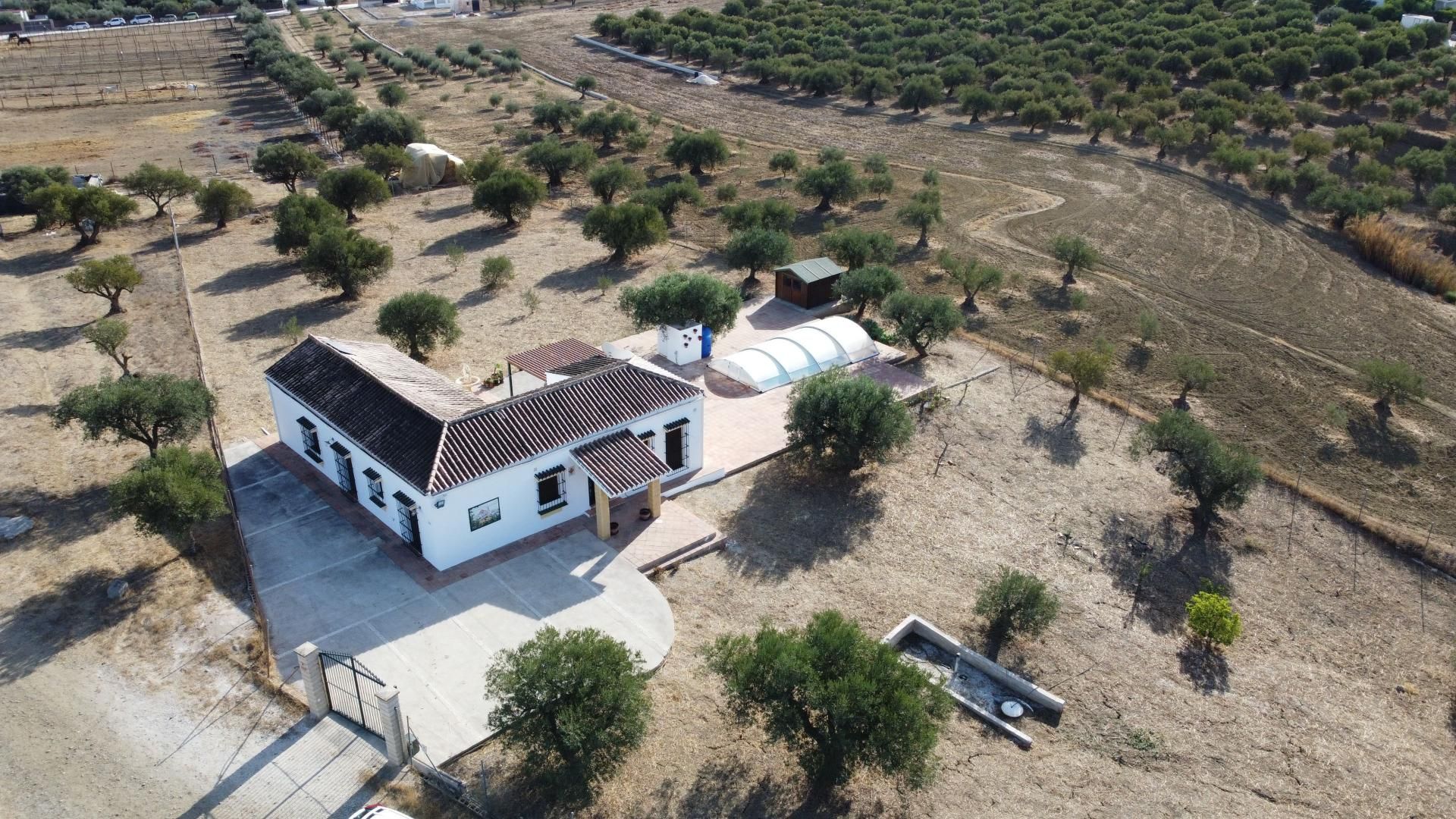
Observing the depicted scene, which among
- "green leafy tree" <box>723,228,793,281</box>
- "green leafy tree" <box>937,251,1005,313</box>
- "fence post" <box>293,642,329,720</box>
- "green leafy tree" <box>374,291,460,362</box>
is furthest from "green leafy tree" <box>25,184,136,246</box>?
"green leafy tree" <box>937,251,1005,313</box>

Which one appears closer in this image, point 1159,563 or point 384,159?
point 1159,563

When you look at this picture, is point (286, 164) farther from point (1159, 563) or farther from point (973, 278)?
point (1159, 563)

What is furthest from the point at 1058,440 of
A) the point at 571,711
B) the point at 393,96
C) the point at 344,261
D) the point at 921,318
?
the point at 393,96

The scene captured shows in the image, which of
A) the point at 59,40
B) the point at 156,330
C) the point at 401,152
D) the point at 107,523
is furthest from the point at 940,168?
the point at 59,40

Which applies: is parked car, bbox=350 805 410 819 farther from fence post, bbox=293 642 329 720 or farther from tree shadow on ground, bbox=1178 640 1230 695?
tree shadow on ground, bbox=1178 640 1230 695

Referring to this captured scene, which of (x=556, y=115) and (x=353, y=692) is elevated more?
(x=353, y=692)

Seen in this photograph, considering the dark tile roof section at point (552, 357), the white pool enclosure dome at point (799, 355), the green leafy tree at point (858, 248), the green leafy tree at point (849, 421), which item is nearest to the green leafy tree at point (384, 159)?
the green leafy tree at point (858, 248)

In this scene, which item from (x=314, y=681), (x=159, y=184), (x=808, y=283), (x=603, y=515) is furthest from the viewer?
(x=159, y=184)
